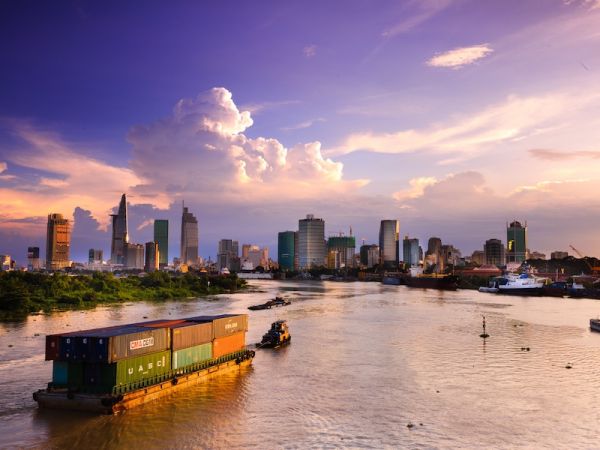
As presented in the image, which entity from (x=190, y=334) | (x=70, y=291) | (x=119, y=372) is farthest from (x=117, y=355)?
(x=70, y=291)

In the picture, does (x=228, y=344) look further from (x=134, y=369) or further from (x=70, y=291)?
(x=70, y=291)

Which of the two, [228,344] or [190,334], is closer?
[190,334]

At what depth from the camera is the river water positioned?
34.2 metres

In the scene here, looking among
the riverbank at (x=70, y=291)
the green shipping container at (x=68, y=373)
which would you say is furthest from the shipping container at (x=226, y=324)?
the riverbank at (x=70, y=291)

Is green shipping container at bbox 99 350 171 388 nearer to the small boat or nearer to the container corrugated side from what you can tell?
the container corrugated side

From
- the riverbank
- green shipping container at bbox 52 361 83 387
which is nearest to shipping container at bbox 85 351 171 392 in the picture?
green shipping container at bbox 52 361 83 387

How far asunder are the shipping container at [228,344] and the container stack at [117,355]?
13.8 feet

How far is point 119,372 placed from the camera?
37.6m

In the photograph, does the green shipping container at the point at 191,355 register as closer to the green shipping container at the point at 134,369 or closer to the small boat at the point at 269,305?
the green shipping container at the point at 134,369

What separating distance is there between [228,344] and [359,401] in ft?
54.8

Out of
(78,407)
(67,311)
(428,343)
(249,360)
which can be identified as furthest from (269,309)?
(78,407)

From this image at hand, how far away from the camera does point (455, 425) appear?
121ft

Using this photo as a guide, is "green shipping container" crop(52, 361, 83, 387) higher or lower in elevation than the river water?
higher

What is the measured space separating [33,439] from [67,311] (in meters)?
85.6
